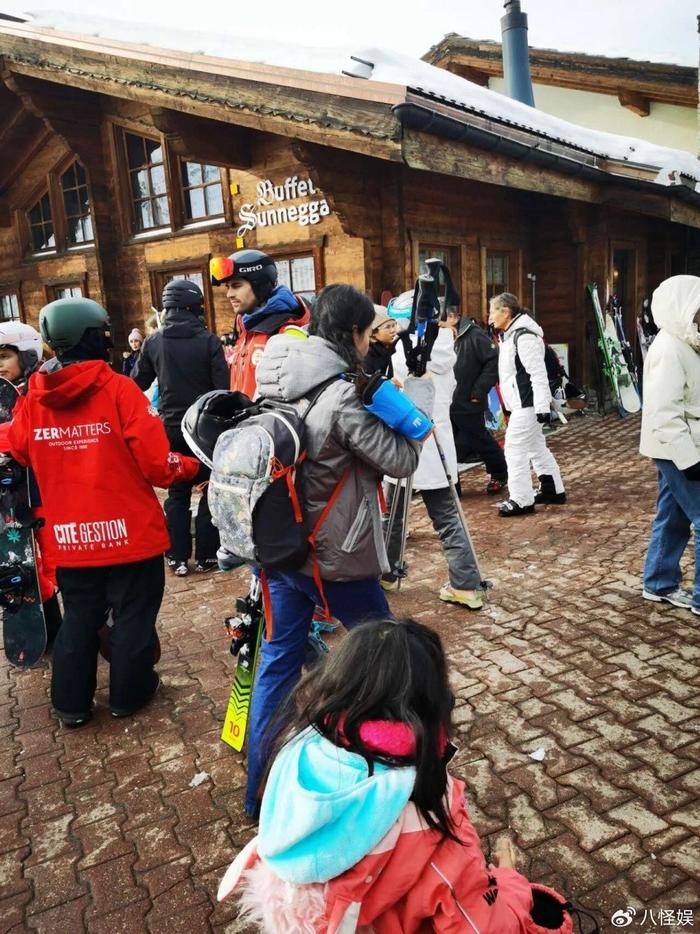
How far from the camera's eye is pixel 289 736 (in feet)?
5.16

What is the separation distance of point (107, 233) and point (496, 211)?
613 cm

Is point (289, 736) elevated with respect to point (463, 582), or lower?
elevated

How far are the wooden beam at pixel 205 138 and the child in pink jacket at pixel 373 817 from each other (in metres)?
8.37

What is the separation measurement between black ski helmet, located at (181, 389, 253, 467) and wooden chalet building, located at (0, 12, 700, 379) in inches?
176

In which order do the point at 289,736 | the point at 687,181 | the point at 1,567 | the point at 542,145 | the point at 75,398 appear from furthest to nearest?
the point at 687,181
the point at 542,145
the point at 1,567
the point at 75,398
the point at 289,736

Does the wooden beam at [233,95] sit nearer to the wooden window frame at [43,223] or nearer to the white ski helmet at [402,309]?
the white ski helmet at [402,309]

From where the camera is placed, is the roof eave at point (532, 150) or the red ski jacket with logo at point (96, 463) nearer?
the red ski jacket with logo at point (96, 463)

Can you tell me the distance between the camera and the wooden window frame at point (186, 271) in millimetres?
9828

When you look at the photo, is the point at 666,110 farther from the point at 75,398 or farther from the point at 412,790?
the point at 412,790

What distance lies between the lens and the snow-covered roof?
6.61 meters

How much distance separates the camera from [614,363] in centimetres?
1142

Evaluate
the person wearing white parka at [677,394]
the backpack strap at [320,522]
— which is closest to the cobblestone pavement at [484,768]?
the person wearing white parka at [677,394]

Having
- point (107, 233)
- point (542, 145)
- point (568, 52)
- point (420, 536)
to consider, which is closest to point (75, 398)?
point (420, 536)

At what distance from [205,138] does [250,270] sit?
5709mm
